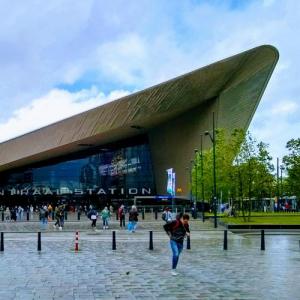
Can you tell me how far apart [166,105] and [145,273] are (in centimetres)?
6012

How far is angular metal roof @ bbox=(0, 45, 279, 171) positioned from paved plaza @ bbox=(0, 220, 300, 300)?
49.9 metres

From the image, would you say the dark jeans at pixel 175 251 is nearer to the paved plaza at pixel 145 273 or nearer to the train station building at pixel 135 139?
the paved plaza at pixel 145 273

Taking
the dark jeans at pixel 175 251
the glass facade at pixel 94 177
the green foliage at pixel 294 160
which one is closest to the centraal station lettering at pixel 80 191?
the glass facade at pixel 94 177

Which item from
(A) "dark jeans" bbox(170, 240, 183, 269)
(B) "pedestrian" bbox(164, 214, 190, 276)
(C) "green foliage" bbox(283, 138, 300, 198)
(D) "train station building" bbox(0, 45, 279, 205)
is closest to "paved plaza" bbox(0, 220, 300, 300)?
(A) "dark jeans" bbox(170, 240, 183, 269)

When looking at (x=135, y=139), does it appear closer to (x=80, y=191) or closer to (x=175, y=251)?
(x=80, y=191)

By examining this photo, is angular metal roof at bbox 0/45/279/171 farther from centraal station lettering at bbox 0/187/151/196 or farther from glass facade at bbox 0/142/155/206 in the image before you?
centraal station lettering at bbox 0/187/151/196

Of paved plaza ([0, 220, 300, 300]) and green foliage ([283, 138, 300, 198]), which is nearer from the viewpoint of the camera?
paved plaza ([0, 220, 300, 300])

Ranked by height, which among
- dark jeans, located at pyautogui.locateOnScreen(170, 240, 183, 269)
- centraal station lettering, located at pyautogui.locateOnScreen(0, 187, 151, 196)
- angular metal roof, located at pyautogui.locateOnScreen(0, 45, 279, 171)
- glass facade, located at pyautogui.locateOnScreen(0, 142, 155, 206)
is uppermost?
angular metal roof, located at pyautogui.locateOnScreen(0, 45, 279, 171)

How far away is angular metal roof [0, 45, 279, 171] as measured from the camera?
6825 centimetres

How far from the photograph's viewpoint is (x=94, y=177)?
294 feet

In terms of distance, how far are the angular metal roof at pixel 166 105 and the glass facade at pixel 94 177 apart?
8404 millimetres

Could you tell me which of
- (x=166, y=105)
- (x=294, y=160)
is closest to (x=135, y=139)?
(x=166, y=105)

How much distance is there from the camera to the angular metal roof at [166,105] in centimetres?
6825

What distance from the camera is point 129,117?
7294 cm
